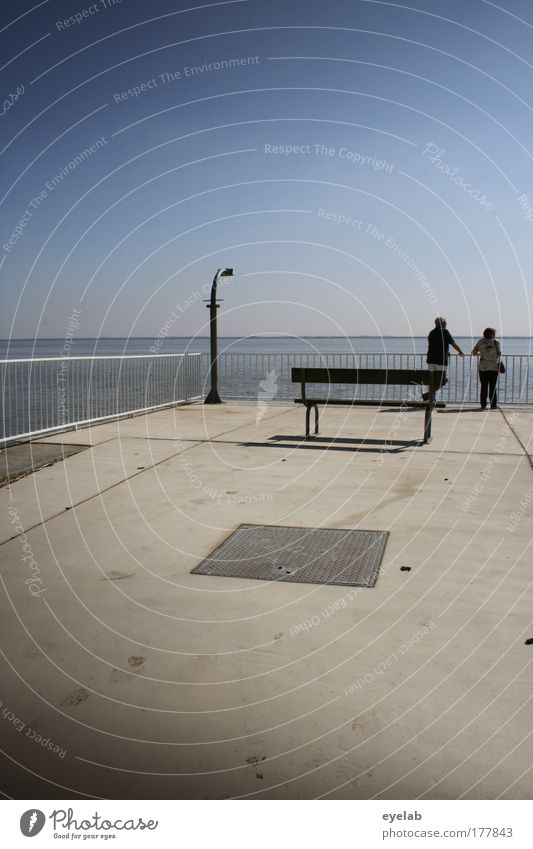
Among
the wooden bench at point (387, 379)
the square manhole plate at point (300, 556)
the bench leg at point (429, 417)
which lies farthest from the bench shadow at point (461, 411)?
the square manhole plate at point (300, 556)

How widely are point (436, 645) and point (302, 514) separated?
8.14 feet

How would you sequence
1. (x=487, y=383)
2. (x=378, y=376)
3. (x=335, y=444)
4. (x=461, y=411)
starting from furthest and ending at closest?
(x=487, y=383), (x=461, y=411), (x=378, y=376), (x=335, y=444)

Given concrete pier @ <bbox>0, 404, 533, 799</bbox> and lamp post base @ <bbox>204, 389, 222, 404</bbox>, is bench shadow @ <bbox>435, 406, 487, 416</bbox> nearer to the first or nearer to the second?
lamp post base @ <bbox>204, 389, 222, 404</bbox>

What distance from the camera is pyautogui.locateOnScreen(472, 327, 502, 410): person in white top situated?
13594 mm

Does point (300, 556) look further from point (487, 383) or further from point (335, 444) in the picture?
point (487, 383)

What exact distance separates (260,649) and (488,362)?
1151cm

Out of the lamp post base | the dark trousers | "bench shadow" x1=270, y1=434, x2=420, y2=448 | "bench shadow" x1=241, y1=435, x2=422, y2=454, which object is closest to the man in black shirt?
the dark trousers

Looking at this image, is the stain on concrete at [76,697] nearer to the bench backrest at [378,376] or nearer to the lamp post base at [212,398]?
the bench backrest at [378,376]

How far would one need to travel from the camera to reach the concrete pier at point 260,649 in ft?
8.00

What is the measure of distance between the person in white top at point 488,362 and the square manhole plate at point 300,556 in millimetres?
9336

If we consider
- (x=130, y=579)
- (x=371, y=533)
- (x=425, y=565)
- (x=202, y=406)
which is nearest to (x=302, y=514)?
(x=371, y=533)

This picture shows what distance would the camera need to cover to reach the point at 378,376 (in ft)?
31.2

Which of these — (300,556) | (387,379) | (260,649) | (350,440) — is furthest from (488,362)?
(260,649)

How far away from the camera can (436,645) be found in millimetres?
3322
